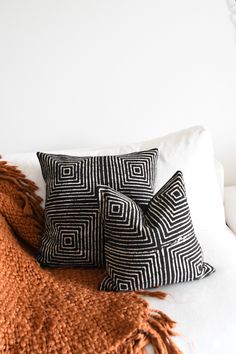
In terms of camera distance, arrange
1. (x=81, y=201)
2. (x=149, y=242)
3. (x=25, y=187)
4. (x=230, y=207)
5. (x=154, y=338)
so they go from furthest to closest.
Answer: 1. (x=230, y=207)
2. (x=25, y=187)
3. (x=81, y=201)
4. (x=149, y=242)
5. (x=154, y=338)

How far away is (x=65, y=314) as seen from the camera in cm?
109

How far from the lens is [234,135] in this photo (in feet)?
6.44

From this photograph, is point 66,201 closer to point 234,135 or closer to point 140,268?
point 140,268

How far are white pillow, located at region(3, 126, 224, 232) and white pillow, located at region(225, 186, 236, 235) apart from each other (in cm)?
9

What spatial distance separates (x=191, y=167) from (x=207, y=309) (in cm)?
54

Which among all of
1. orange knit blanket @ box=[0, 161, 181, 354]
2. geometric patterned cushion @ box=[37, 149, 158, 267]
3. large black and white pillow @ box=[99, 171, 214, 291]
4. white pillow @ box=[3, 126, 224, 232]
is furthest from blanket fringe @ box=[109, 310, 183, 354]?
white pillow @ box=[3, 126, 224, 232]

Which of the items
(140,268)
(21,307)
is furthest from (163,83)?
(21,307)

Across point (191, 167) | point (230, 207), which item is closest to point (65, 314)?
point (191, 167)

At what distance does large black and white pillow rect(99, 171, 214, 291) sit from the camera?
3.83 feet

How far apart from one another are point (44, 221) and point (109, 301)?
0.42 meters

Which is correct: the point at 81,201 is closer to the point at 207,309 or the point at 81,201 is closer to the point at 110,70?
the point at 207,309

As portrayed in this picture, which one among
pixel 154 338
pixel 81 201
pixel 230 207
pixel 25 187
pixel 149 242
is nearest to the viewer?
pixel 154 338

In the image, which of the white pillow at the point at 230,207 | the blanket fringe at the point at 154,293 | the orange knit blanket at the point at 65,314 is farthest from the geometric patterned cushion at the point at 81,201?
the white pillow at the point at 230,207

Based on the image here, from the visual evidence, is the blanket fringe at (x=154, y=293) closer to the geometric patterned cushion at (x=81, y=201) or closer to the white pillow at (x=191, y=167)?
the geometric patterned cushion at (x=81, y=201)
